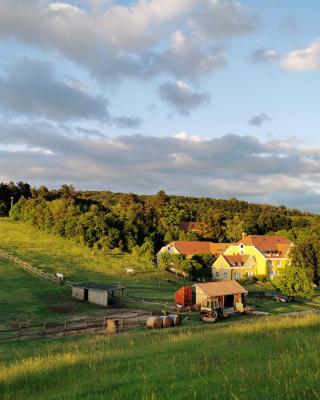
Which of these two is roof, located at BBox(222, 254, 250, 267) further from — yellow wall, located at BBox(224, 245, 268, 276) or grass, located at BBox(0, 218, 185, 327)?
grass, located at BBox(0, 218, 185, 327)

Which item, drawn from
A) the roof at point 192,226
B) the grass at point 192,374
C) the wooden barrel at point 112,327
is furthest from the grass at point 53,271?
the roof at point 192,226

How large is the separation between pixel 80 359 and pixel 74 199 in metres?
102

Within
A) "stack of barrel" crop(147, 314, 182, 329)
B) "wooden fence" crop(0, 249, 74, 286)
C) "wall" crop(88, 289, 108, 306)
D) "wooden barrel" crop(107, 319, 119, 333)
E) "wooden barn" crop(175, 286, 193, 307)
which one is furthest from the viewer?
"wooden fence" crop(0, 249, 74, 286)

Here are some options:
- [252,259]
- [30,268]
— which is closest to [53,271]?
[30,268]

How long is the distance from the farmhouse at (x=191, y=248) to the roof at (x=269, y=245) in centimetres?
713

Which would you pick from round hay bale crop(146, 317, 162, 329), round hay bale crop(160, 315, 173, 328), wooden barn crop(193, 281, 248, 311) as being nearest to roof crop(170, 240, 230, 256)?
wooden barn crop(193, 281, 248, 311)

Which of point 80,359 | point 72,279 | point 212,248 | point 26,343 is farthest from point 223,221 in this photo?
point 80,359

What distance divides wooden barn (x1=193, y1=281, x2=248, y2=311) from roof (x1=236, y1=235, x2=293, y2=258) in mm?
40674

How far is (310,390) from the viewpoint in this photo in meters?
6.08

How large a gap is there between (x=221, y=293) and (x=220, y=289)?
3.07 ft

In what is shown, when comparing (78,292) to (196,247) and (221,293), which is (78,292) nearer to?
(221,293)

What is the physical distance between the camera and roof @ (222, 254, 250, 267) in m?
89.2

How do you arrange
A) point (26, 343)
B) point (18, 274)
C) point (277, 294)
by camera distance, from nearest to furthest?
1. point (26, 343)
2. point (18, 274)
3. point (277, 294)

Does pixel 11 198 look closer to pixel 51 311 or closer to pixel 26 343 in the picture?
pixel 51 311
